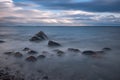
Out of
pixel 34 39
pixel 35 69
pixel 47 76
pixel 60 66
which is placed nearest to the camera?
pixel 47 76

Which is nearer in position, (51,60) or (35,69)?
(35,69)

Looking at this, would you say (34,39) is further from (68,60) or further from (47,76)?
(47,76)

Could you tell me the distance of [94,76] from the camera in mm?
15156

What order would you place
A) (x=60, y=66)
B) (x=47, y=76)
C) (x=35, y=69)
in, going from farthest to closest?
(x=60, y=66) → (x=35, y=69) → (x=47, y=76)

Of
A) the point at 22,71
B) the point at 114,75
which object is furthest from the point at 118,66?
the point at 22,71

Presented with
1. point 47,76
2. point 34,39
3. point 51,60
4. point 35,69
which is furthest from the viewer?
point 34,39

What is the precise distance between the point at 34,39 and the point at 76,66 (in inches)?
837

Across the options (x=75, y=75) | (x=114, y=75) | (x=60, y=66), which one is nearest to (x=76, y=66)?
(x=60, y=66)

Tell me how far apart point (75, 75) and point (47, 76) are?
2.68 meters

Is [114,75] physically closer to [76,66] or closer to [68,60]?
[76,66]

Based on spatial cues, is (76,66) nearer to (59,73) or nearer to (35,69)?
(59,73)

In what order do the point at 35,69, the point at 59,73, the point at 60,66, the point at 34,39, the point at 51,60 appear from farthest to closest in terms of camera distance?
the point at 34,39 < the point at 51,60 < the point at 60,66 < the point at 35,69 < the point at 59,73

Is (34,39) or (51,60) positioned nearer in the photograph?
(51,60)

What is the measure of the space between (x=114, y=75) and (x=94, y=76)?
1945 millimetres
